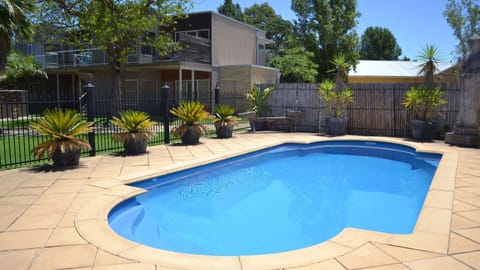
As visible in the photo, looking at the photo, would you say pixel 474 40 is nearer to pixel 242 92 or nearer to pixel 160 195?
pixel 160 195

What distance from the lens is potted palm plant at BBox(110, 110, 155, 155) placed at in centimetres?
905

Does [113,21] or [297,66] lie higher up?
[113,21]

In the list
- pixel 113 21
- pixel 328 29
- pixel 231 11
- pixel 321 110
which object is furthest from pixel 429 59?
pixel 231 11

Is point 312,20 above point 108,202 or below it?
above

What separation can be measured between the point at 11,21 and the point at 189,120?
8.05 metres

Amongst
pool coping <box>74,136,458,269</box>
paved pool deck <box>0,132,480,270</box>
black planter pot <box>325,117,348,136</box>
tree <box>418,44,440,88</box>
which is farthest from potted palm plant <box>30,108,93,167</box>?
tree <box>418,44,440,88</box>

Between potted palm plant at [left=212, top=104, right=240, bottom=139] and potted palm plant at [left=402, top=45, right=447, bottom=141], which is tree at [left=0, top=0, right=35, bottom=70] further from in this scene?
potted palm plant at [left=402, top=45, right=447, bottom=141]

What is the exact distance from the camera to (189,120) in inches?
422

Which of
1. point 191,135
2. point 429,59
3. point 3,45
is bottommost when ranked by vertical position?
point 191,135

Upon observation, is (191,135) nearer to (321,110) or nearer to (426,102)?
(321,110)

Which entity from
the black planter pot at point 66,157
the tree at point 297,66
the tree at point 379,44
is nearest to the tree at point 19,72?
the tree at point 297,66

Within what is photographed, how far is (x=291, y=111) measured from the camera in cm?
1436

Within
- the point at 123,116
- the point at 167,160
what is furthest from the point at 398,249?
the point at 123,116

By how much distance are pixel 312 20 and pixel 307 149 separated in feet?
78.7
